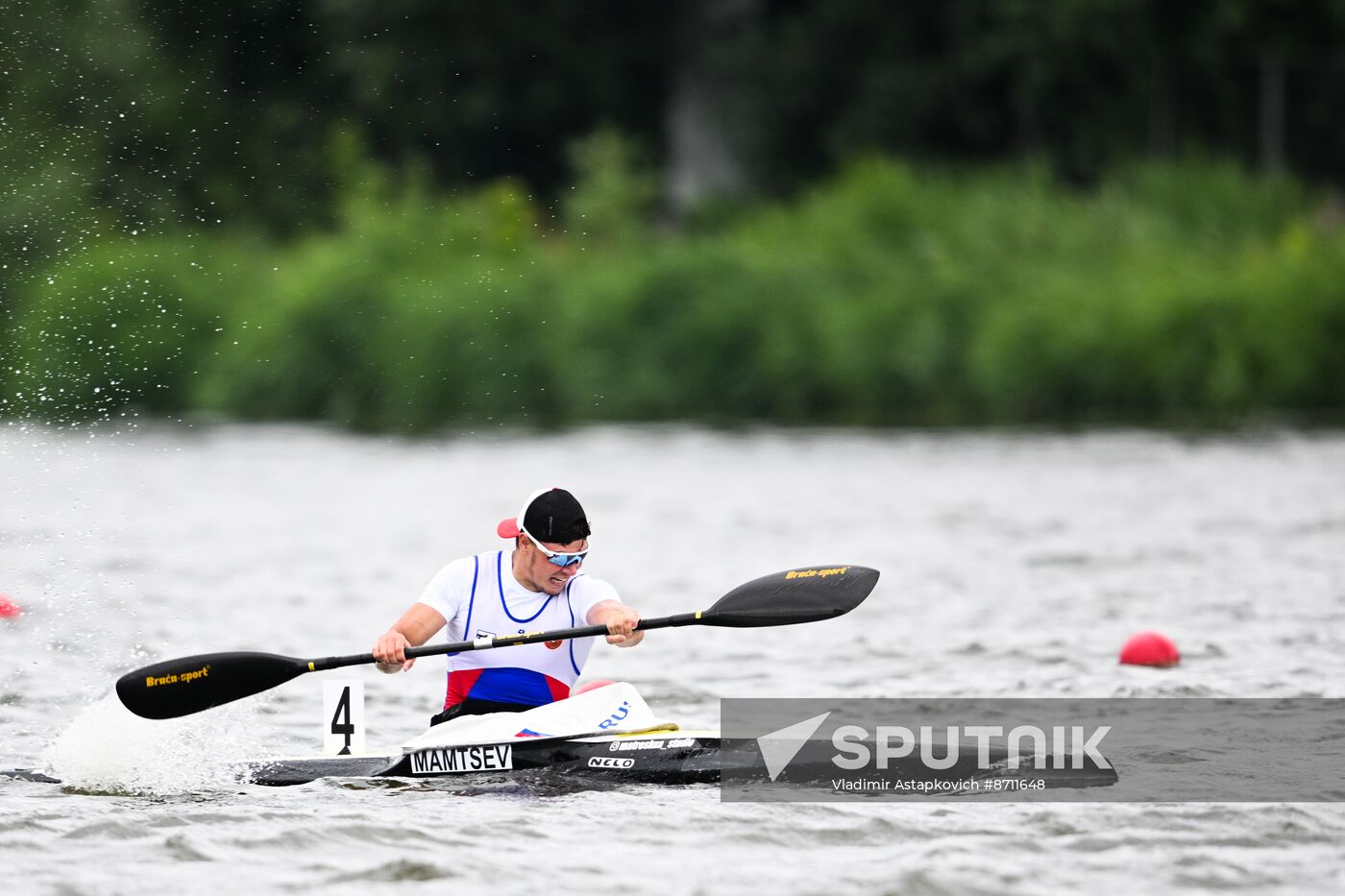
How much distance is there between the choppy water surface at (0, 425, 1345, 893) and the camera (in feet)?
26.2

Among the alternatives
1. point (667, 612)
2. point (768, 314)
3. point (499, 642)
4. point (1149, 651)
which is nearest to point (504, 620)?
point (499, 642)

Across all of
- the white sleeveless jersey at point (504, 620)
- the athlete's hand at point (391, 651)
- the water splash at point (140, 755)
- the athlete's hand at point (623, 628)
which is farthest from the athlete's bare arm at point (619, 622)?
the water splash at point (140, 755)

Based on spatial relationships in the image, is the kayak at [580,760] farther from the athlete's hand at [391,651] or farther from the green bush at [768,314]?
the green bush at [768,314]

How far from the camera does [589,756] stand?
9.46 m

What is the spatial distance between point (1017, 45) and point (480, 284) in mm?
12574

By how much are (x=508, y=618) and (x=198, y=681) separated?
61.5 inches

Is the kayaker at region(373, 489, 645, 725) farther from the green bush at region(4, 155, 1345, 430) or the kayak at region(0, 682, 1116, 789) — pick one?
the green bush at region(4, 155, 1345, 430)

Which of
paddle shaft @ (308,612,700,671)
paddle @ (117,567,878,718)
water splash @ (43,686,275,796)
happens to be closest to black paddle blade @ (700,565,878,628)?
paddle @ (117,567,878,718)

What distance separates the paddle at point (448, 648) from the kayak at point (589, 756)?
0.38m

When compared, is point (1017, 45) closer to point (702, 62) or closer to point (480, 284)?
point (702, 62)

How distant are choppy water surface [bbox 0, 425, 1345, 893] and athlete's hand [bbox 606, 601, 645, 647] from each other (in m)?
0.78

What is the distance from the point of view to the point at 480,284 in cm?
3108

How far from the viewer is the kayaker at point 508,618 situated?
32.2 feet

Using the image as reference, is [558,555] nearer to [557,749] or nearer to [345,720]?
[557,749]
